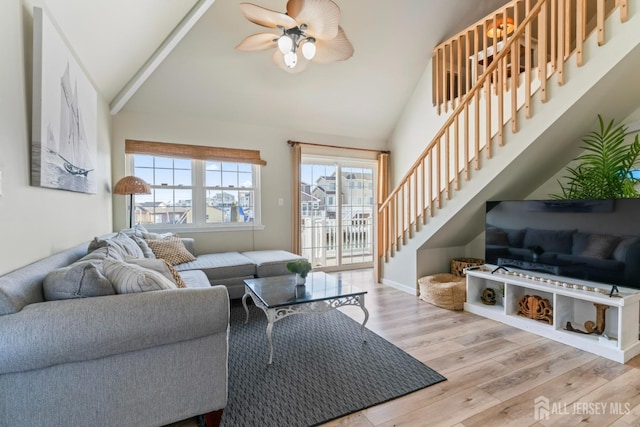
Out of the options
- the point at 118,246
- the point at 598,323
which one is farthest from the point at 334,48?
the point at 598,323

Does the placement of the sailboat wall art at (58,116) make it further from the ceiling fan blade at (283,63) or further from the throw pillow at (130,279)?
the ceiling fan blade at (283,63)

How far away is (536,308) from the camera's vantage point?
2.73 m

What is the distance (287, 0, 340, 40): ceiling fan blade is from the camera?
6.82 ft

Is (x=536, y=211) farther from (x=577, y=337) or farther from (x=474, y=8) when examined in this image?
(x=474, y=8)

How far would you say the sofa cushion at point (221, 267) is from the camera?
3.22 meters

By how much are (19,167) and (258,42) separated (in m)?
1.98

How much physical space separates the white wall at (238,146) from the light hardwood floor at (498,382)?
2.19 m

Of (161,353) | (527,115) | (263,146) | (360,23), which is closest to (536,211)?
(527,115)

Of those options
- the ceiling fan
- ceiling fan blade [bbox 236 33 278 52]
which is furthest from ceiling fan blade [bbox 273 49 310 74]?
ceiling fan blade [bbox 236 33 278 52]

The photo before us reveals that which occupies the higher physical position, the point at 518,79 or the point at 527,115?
the point at 518,79

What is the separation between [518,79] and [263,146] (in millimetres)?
3251

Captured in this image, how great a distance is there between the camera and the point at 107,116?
3.38 m

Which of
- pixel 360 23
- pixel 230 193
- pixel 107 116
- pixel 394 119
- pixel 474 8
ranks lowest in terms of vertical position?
pixel 230 193

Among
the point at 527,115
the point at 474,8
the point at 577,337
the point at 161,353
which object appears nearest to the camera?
the point at 161,353
